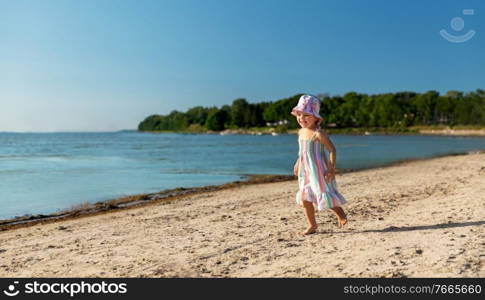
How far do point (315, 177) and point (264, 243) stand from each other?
4.19 ft

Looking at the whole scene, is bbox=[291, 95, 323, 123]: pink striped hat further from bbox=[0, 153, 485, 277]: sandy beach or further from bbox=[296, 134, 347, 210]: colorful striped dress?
bbox=[0, 153, 485, 277]: sandy beach

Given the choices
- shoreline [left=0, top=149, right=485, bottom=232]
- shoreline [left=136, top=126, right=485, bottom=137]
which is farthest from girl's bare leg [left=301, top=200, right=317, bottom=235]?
shoreline [left=136, top=126, right=485, bottom=137]

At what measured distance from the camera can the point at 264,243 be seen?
22.0 feet

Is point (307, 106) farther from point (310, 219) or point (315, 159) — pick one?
point (310, 219)

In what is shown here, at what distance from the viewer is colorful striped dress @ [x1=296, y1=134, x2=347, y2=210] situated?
668 cm

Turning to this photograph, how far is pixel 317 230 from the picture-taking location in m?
7.47

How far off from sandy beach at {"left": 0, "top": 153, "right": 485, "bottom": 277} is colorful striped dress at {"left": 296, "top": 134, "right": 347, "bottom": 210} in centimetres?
61

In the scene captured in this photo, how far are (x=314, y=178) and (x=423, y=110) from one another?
6315 inches

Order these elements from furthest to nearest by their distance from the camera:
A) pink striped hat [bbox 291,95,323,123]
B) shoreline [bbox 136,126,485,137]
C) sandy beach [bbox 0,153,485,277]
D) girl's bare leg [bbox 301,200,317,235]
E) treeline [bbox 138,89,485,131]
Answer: treeline [bbox 138,89,485,131], shoreline [bbox 136,126,485,137], girl's bare leg [bbox 301,200,317,235], pink striped hat [bbox 291,95,323,123], sandy beach [bbox 0,153,485,277]

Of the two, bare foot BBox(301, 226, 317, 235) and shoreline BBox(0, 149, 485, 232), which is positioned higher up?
bare foot BBox(301, 226, 317, 235)

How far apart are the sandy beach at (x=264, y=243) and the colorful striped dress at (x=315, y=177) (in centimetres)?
61

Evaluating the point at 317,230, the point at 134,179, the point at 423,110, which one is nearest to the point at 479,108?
the point at 423,110

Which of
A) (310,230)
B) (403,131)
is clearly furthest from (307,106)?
(403,131)

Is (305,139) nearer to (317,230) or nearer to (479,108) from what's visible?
(317,230)
